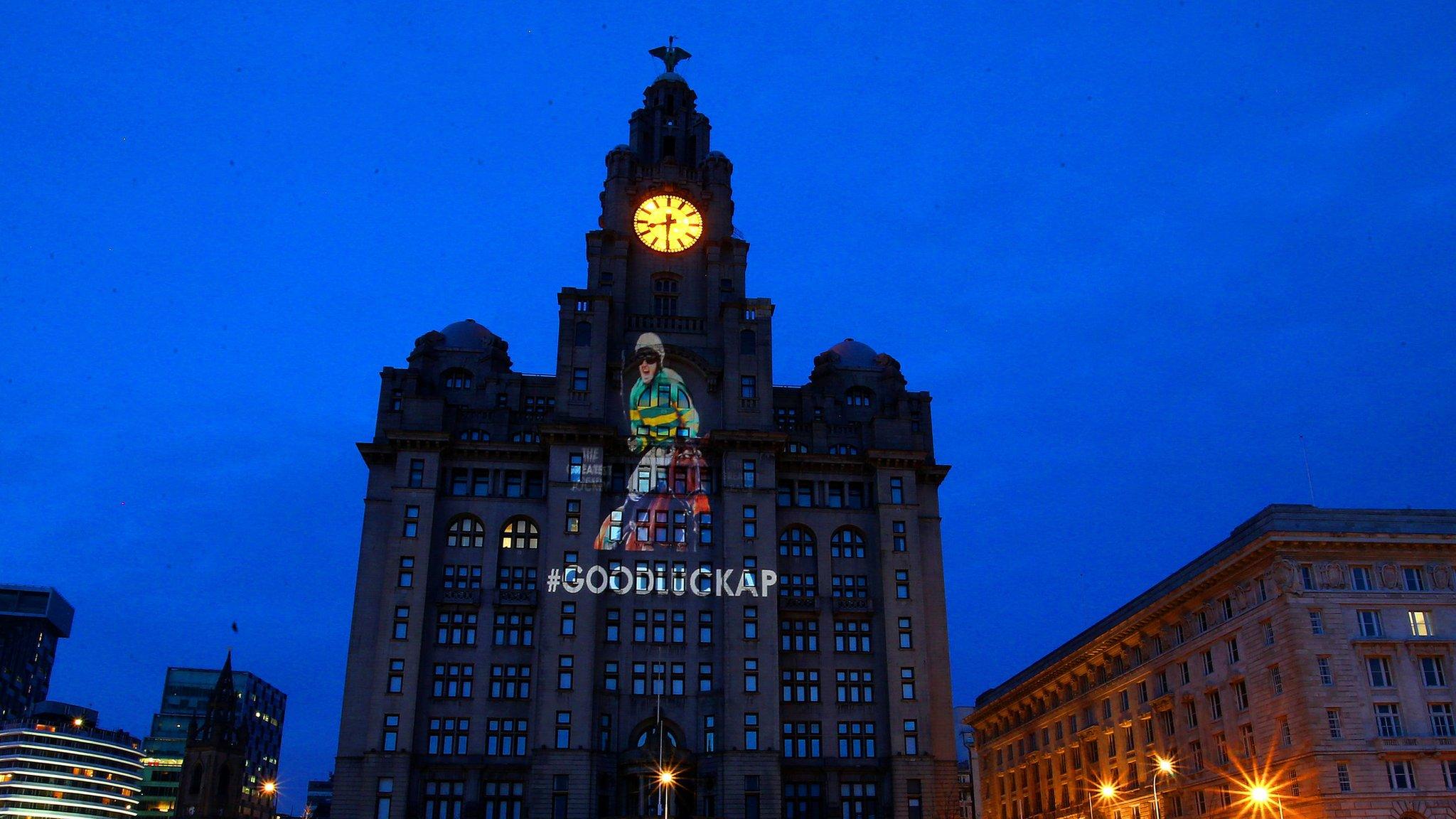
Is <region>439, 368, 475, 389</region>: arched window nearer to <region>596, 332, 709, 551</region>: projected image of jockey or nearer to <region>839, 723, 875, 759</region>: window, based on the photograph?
<region>596, 332, 709, 551</region>: projected image of jockey

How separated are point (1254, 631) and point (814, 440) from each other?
34735 millimetres

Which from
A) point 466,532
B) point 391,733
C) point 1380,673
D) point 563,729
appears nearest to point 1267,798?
point 1380,673

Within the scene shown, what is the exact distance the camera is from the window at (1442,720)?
232ft

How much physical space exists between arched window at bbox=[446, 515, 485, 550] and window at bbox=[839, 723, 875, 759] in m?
29.9

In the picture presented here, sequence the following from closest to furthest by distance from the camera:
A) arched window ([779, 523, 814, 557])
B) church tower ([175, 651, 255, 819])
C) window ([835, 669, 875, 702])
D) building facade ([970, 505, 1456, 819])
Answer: building facade ([970, 505, 1456, 819]) < window ([835, 669, 875, 702]) < arched window ([779, 523, 814, 557]) < church tower ([175, 651, 255, 819])

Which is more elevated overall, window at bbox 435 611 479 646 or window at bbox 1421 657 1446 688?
window at bbox 435 611 479 646

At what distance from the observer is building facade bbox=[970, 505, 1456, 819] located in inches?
2724

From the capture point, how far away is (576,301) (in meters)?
94.8

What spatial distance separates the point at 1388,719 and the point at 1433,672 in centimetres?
465

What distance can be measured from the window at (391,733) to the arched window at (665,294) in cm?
3720

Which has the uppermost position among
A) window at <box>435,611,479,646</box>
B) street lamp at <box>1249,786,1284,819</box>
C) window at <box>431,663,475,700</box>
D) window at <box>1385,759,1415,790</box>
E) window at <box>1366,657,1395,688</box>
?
window at <box>435,611,479,646</box>

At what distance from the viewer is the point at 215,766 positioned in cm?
12294

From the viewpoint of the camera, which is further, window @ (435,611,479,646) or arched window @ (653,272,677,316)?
arched window @ (653,272,677,316)

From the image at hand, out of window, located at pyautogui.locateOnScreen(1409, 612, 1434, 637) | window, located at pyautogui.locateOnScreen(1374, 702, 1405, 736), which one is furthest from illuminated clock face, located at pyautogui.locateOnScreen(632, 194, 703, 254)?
window, located at pyautogui.locateOnScreen(1374, 702, 1405, 736)
